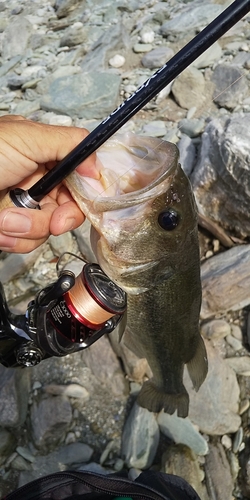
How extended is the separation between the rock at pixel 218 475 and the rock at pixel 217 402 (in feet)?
0.46

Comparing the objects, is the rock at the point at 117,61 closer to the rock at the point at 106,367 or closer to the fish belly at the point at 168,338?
the rock at the point at 106,367

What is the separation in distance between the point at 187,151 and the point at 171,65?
2.59 meters

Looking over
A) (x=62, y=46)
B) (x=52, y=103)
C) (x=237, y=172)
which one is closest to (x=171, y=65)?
(x=237, y=172)

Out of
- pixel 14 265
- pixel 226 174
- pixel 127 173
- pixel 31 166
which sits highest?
pixel 31 166

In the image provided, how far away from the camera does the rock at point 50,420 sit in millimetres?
3186

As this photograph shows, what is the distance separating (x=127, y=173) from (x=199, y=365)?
3.96ft

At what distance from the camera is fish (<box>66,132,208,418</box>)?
1803mm

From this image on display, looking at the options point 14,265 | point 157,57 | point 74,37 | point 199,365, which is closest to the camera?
point 199,365

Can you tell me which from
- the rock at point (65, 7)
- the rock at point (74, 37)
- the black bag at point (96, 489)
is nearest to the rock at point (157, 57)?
the rock at point (74, 37)

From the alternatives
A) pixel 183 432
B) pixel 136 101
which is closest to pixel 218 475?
pixel 183 432

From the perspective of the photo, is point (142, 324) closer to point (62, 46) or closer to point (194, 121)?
point (194, 121)

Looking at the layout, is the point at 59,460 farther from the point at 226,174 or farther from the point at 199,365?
the point at 226,174

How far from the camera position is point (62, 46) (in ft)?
22.8

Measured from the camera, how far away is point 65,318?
71.8 inches
